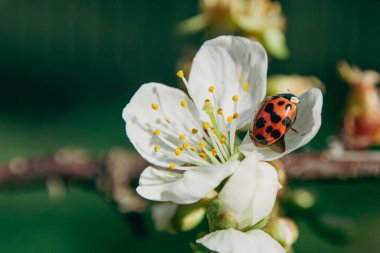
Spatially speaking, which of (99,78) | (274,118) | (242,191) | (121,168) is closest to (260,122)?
(274,118)

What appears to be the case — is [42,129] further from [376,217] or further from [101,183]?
[101,183]

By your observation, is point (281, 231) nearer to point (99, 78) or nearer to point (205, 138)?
point (205, 138)

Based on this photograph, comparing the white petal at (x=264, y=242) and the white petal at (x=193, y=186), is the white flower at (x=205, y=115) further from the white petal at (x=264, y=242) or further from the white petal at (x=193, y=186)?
the white petal at (x=264, y=242)

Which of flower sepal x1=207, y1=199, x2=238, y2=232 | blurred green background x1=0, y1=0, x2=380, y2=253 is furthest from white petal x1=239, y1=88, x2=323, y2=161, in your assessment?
blurred green background x1=0, y1=0, x2=380, y2=253

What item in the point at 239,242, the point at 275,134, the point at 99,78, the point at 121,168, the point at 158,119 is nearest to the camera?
the point at 239,242

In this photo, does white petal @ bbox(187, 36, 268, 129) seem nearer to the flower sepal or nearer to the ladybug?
the ladybug

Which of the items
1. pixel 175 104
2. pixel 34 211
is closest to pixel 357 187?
pixel 34 211
